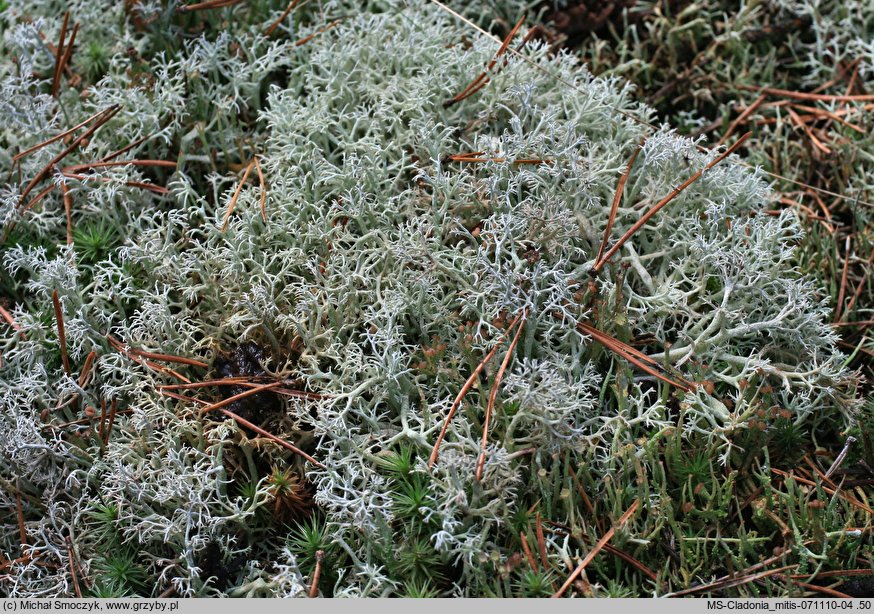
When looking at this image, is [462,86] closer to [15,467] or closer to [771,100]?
[771,100]

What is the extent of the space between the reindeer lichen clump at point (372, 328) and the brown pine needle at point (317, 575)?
0.03 m

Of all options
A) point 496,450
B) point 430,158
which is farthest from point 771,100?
point 496,450

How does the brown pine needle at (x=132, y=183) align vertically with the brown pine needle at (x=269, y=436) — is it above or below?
above

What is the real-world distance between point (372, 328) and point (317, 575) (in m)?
0.82

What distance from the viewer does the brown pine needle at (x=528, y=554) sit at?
2311 mm

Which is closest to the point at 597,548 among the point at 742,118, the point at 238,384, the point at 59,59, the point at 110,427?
the point at 238,384

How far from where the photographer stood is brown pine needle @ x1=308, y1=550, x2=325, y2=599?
233 cm

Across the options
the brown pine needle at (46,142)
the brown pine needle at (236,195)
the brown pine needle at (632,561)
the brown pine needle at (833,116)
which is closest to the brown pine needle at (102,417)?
the brown pine needle at (236,195)

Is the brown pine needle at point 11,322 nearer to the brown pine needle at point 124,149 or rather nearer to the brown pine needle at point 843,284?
the brown pine needle at point 124,149

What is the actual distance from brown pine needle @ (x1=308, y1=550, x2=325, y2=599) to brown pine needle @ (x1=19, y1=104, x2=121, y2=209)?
6.29ft

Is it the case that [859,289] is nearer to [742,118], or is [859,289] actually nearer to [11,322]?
[742,118]

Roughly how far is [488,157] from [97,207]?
60.5 inches

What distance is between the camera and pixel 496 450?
2373 mm

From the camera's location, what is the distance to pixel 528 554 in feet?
7.66
